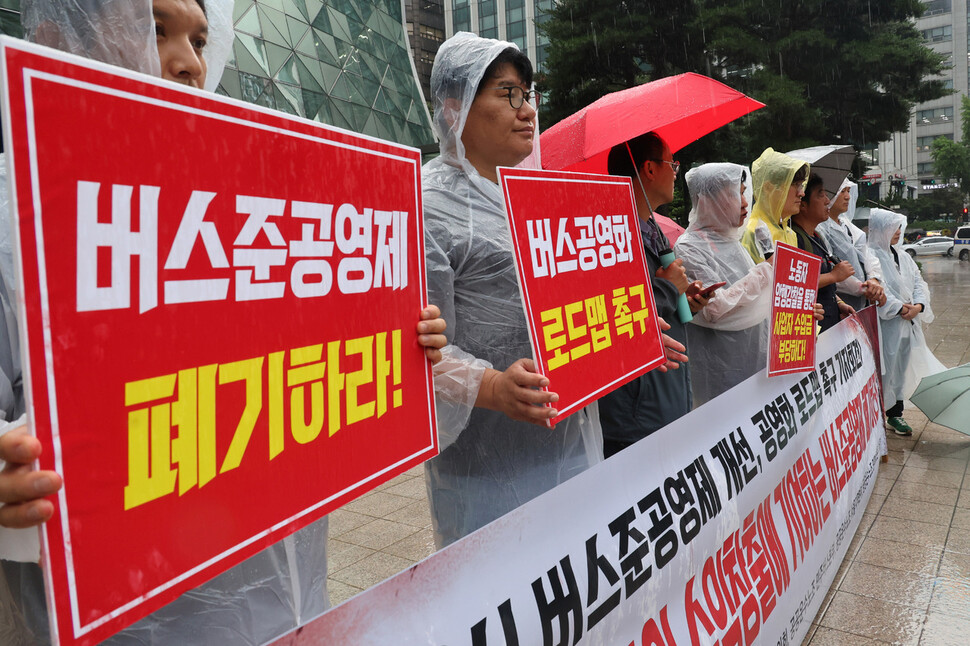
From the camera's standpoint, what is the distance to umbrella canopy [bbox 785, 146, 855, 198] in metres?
4.44

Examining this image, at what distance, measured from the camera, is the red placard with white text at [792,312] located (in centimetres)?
262

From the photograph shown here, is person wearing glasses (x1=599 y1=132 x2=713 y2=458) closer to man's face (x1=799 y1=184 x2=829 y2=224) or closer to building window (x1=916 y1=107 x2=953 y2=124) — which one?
man's face (x1=799 y1=184 x2=829 y2=224)

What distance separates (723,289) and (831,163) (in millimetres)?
2210

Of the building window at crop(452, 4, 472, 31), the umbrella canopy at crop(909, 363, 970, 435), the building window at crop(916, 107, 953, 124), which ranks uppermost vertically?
the building window at crop(452, 4, 472, 31)

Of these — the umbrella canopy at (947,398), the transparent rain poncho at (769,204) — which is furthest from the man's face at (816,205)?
the umbrella canopy at (947,398)

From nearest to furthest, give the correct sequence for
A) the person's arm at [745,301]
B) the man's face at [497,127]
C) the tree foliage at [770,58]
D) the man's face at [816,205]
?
the man's face at [497,127] → the person's arm at [745,301] → the man's face at [816,205] → the tree foliage at [770,58]

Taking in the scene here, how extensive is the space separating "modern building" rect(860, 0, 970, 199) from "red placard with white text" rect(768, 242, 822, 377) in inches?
2371

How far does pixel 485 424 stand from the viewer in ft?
5.64

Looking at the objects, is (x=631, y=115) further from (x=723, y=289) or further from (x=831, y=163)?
(x=831, y=163)

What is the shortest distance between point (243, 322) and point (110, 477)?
0.22 m

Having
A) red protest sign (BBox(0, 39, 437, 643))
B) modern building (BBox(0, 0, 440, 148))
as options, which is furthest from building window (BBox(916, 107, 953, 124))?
red protest sign (BBox(0, 39, 437, 643))

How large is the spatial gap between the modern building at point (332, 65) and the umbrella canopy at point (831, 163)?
15.6 m

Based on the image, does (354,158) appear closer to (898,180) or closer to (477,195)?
(477,195)

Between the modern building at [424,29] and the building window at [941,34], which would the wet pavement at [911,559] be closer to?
the modern building at [424,29]
